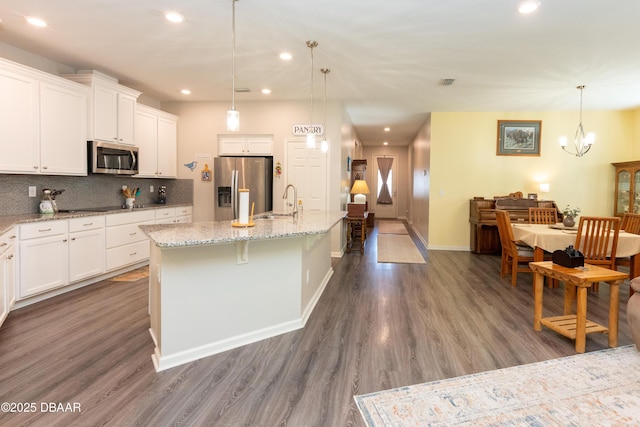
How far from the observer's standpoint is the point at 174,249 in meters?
2.32

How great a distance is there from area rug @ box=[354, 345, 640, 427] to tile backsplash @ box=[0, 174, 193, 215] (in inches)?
159

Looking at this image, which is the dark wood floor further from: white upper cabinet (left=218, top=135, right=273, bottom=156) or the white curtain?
the white curtain

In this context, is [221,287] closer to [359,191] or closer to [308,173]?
[308,173]

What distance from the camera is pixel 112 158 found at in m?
4.51

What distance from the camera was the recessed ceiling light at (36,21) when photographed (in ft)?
10.2

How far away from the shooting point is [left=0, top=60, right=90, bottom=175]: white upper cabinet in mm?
3371

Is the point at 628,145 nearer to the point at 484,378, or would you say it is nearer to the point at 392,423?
the point at 484,378

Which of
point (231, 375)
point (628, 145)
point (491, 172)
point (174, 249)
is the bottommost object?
point (231, 375)

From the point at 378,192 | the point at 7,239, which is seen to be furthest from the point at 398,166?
the point at 7,239

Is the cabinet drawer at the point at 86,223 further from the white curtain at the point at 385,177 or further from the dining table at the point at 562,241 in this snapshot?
the white curtain at the point at 385,177

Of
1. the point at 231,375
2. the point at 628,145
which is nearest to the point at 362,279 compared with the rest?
the point at 231,375

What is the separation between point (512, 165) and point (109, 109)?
6753 millimetres

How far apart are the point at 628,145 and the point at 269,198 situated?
6618 mm

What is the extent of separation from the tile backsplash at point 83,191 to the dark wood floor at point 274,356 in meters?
1.13
